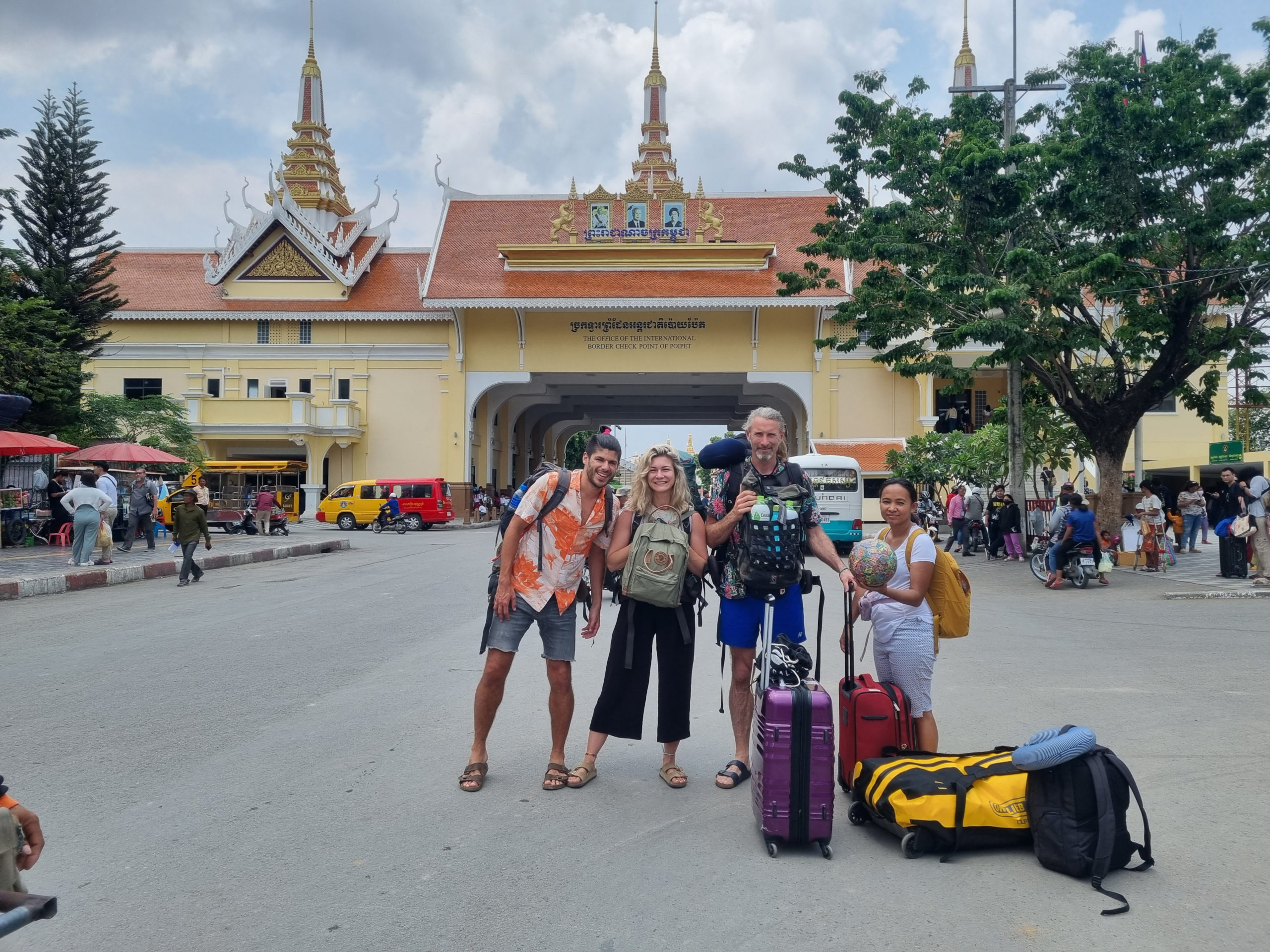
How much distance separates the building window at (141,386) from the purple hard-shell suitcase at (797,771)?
37401 mm

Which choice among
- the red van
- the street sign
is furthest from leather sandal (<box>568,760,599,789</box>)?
the street sign

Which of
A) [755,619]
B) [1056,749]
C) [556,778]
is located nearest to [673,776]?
[556,778]

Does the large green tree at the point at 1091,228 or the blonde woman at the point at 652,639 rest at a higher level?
the large green tree at the point at 1091,228

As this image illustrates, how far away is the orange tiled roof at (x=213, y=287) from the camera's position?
120 feet

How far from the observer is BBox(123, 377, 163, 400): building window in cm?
3669

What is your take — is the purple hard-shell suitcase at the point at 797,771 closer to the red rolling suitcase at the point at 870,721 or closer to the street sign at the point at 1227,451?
the red rolling suitcase at the point at 870,721

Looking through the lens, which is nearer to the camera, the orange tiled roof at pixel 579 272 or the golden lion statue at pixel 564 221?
the orange tiled roof at pixel 579 272

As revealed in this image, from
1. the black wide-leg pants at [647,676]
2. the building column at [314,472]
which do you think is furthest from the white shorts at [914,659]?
the building column at [314,472]

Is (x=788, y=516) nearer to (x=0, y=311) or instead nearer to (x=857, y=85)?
(x=857, y=85)

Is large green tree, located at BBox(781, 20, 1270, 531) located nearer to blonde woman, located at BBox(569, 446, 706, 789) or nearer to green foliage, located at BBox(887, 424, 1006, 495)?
green foliage, located at BBox(887, 424, 1006, 495)

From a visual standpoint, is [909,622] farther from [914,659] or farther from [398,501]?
[398,501]

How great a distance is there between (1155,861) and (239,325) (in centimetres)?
3757

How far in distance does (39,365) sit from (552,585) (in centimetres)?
1838

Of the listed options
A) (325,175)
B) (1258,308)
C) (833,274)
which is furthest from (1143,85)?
(325,175)
